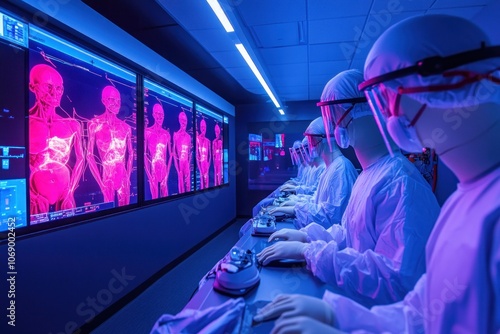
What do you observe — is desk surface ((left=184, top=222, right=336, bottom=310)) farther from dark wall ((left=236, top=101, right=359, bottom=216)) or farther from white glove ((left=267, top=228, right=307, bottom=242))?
dark wall ((left=236, top=101, right=359, bottom=216))

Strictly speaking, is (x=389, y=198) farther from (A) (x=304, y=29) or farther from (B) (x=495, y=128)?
(A) (x=304, y=29)

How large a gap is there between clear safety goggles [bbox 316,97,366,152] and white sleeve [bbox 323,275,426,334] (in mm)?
878

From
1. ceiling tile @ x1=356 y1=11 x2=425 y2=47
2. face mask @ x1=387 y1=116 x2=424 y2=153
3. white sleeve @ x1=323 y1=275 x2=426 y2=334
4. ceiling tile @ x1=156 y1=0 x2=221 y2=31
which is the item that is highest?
ceiling tile @ x1=356 y1=11 x2=425 y2=47

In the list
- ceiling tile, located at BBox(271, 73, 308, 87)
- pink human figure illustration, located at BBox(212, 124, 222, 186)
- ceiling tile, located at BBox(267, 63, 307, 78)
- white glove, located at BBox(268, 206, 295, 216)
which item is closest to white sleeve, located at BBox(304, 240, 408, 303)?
white glove, located at BBox(268, 206, 295, 216)

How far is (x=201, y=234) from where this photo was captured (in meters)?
4.68

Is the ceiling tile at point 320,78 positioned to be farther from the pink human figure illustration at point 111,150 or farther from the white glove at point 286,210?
the pink human figure illustration at point 111,150

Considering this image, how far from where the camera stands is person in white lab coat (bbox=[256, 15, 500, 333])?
1.68 ft

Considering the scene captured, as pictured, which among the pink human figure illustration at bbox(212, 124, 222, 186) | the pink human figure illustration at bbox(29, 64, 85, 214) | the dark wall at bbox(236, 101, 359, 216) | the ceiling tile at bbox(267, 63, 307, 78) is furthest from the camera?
the dark wall at bbox(236, 101, 359, 216)

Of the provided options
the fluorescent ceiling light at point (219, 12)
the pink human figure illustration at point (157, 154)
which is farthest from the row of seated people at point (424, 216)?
the pink human figure illustration at point (157, 154)

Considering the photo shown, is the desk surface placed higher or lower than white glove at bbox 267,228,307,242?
lower

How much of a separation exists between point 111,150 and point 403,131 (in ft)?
8.42

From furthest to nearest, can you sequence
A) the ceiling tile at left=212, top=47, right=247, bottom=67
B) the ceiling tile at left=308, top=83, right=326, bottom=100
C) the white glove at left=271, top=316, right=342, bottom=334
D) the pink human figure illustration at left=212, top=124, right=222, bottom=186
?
the pink human figure illustration at left=212, top=124, right=222, bottom=186 → the ceiling tile at left=308, top=83, right=326, bottom=100 → the ceiling tile at left=212, top=47, right=247, bottom=67 → the white glove at left=271, top=316, right=342, bottom=334

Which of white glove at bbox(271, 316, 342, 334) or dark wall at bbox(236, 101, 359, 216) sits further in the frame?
dark wall at bbox(236, 101, 359, 216)

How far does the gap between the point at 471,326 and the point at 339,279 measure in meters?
0.55
